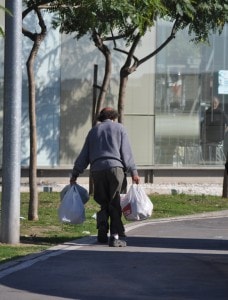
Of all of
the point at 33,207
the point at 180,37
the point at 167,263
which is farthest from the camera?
the point at 180,37

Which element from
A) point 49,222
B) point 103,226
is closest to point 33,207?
point 49,222

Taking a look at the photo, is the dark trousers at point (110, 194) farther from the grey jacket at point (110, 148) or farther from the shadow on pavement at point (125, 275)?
the shadow on pavement at point (125, 275)

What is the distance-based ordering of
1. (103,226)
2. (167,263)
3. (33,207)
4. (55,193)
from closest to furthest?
(167,263) < (103,226) < (33,207) < (55,193)

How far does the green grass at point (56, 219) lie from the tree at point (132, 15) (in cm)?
223

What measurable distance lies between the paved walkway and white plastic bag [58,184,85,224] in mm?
368

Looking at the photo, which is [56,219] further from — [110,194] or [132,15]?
[132,15]

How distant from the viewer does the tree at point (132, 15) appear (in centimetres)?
1138

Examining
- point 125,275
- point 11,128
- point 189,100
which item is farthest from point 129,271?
point 189,100

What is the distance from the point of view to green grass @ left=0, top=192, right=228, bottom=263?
10.4 m

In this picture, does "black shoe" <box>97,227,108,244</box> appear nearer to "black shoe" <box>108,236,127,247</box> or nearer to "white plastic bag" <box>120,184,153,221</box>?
"black shoe" <box>108,236,127,247</box>

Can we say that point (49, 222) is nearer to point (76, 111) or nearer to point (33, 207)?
point (33, 207)

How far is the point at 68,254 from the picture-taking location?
32.8ft

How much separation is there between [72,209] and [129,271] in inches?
71.4

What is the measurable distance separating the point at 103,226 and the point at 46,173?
881cm
